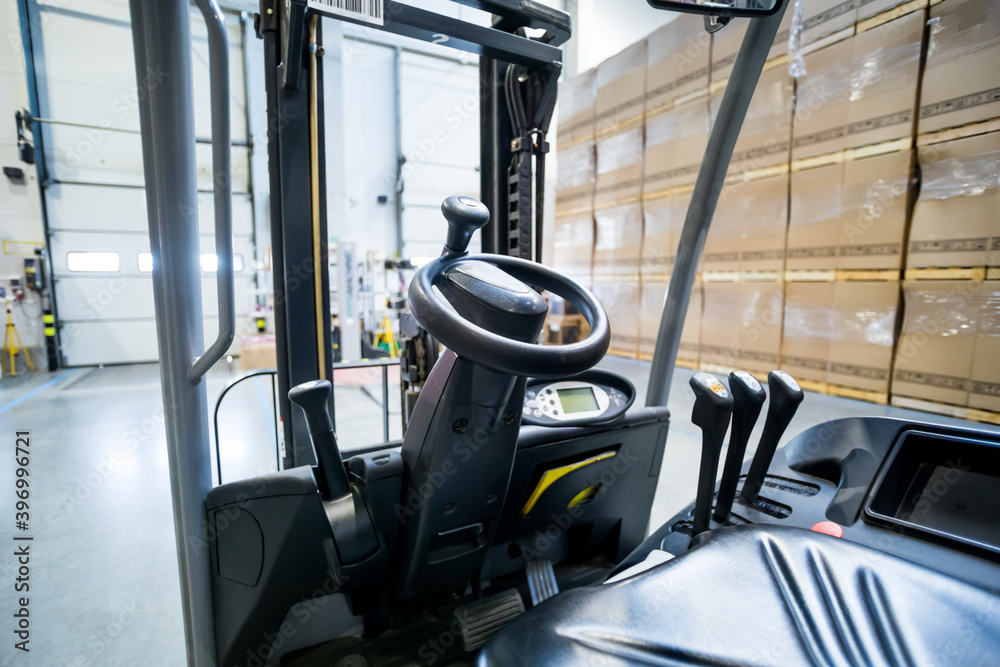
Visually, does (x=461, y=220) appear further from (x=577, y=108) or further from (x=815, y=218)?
(x=577, y=108)

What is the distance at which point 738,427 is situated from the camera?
50.3 inches

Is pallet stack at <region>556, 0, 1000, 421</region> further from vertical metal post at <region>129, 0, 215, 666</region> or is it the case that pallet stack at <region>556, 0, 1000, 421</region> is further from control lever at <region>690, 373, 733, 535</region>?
vertical metal post at <region>129, 0, 215, 666</region>

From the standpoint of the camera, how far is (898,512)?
3.97ft

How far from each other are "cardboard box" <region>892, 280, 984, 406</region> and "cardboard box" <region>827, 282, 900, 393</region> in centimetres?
7

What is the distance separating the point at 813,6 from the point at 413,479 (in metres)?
4.68

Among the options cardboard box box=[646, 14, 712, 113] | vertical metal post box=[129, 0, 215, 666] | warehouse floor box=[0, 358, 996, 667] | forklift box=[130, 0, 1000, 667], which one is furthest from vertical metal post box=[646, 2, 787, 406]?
cardboard box box=[646, 14, 712, 113]

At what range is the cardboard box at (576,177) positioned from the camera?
19.0ft

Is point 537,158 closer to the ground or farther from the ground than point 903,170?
closer to the ground

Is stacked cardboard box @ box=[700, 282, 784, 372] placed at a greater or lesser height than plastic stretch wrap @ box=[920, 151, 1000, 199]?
lesser

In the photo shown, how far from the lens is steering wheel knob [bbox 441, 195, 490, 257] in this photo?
1.06 m

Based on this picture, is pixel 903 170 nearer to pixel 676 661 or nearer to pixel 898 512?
pixel 898 512

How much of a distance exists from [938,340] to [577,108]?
176 inches

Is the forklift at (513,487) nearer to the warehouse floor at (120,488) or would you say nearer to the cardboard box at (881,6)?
the warehouse floor at (120,488)

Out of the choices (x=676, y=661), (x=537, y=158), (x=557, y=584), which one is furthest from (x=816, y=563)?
(x=537, y=158)
